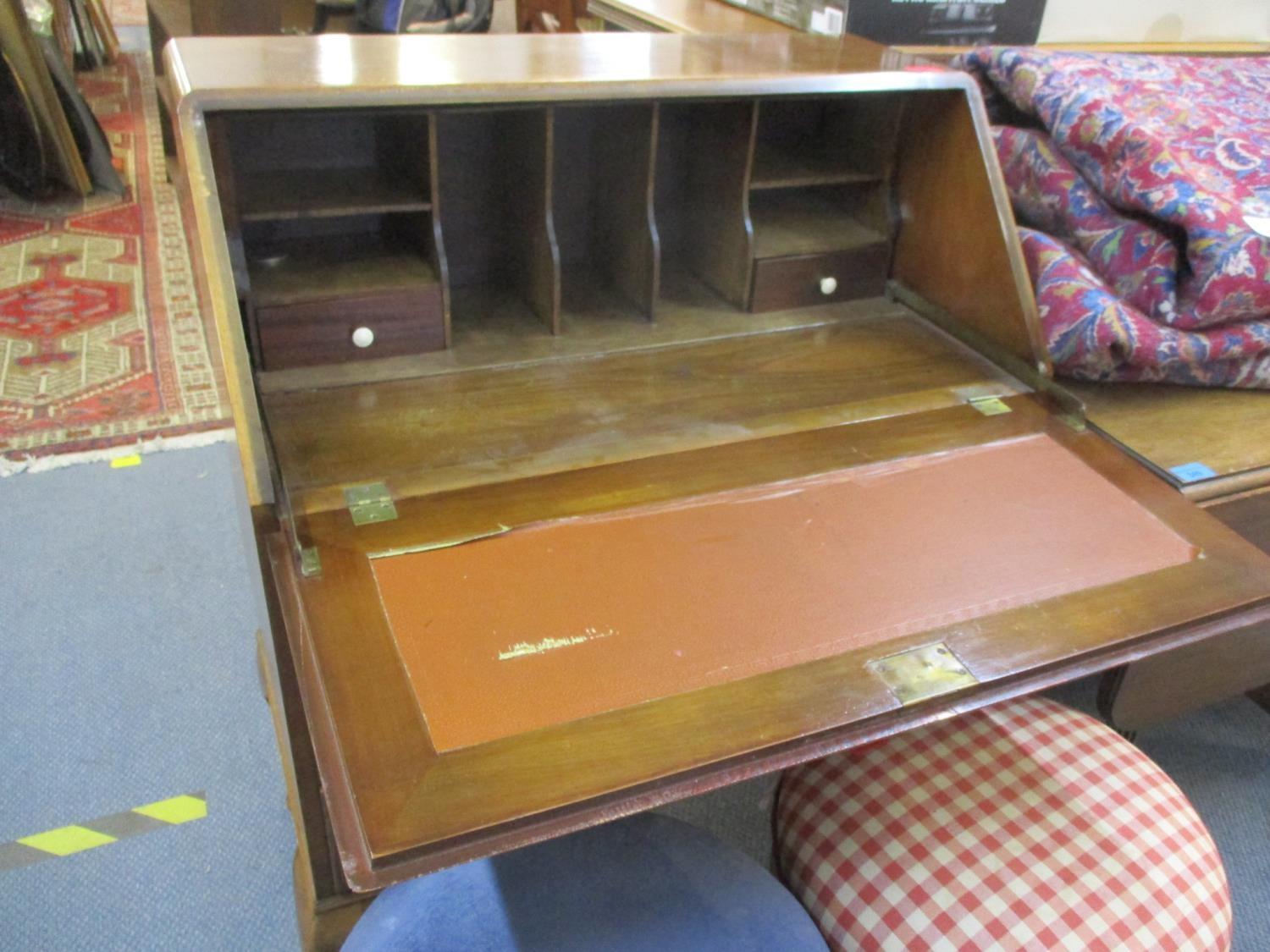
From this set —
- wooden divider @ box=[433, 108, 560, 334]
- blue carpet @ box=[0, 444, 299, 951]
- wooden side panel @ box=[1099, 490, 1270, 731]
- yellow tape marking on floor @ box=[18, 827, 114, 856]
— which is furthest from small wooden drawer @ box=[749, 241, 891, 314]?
yellow tape marking on floor @ box=[18, 827, 114, 856]

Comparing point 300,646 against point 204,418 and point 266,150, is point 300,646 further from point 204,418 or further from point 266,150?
point 204,418

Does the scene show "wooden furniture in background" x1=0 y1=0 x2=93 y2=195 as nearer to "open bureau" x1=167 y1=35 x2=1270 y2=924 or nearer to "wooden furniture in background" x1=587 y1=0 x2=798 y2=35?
"wooden furniture in background" x1=587 y1=0 x2=798 y2=35

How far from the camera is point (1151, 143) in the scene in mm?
1304

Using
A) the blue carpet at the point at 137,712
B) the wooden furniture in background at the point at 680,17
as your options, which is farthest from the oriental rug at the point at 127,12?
the wooden furniture in background at the point at 680,17

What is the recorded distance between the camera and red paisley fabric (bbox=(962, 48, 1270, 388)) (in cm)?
125

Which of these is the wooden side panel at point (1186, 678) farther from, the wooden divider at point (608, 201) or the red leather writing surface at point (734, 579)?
the wooden divider at point (608, 201)

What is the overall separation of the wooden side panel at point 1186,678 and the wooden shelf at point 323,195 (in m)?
1.05

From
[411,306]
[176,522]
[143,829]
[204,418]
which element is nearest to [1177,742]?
[411,306]

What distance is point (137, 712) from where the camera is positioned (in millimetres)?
1610

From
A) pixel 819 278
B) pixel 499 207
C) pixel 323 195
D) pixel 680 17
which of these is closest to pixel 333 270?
pixel 323 195

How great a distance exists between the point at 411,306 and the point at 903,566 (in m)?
0.63

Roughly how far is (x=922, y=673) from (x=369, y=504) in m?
0.51

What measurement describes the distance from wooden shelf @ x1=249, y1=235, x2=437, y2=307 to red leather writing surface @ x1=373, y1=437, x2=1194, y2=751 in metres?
0.41

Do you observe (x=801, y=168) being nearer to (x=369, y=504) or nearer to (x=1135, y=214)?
(x=1135, y=214)
